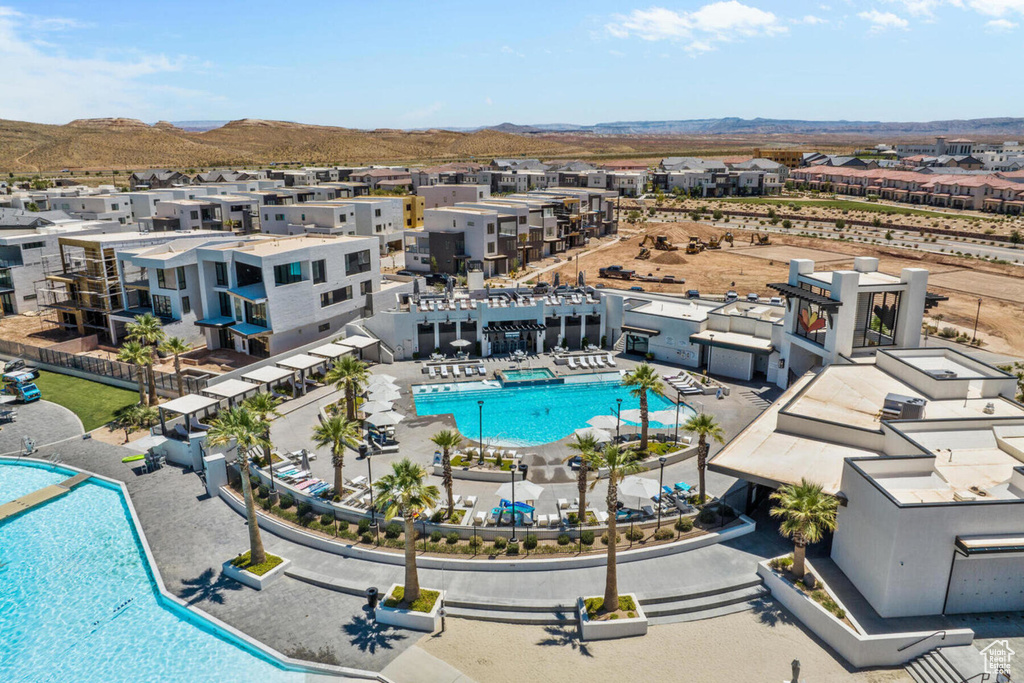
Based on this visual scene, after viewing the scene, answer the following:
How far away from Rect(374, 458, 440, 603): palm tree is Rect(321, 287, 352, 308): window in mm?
34236

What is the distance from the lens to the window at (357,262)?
189 feet

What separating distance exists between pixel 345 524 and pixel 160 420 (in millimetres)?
17284

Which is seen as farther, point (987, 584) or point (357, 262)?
point (357, 262)

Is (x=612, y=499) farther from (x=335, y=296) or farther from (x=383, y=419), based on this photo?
(x=335, y=296)

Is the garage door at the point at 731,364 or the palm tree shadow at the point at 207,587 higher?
the garage door at the point at 731,364

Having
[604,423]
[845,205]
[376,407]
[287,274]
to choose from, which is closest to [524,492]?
[604,423]

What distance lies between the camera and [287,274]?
5162cm

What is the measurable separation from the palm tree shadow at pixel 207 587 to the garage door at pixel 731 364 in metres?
36.2

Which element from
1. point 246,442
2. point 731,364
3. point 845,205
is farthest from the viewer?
point 845,205

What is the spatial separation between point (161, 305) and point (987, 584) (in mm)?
56942

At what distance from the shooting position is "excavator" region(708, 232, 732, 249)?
103062 mm

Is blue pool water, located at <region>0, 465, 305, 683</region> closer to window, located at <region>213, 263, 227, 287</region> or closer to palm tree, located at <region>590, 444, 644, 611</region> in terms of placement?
palm tree, located at <region>590, 444, 644, 611</region>

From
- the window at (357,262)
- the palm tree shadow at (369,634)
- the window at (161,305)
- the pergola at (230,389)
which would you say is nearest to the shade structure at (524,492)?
the palm tree shadow at (369,634)

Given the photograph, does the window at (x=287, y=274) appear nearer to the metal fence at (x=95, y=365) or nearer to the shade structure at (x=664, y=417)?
the metal fence at (x=95, y=365)
